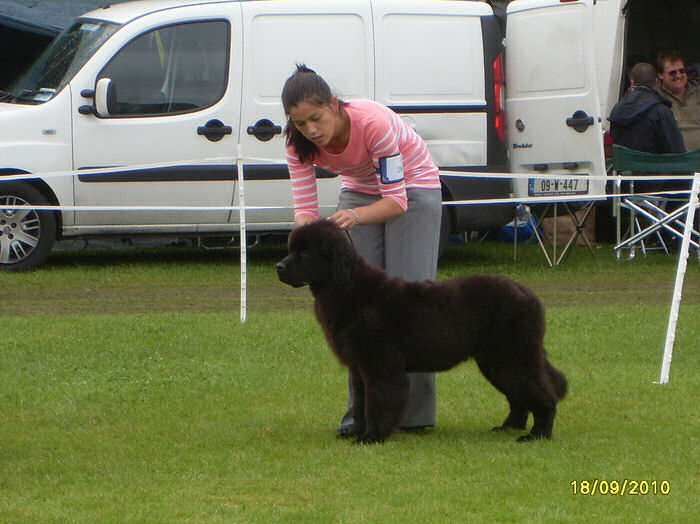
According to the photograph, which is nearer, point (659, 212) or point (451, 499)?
point (451, 499)

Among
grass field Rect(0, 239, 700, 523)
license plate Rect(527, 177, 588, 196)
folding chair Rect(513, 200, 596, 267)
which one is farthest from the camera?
folding chair Rect(513, 200, 596, 267)

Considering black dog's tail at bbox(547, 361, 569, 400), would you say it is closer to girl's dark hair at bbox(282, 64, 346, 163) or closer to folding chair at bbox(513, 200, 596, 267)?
girl's dark hair at bbox(282, 64, 346, 163)

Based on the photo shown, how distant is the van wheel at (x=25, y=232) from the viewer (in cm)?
1085

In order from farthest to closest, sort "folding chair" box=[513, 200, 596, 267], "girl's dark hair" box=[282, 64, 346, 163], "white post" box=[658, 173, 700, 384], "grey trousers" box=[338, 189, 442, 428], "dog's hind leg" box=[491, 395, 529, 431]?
1. "folding chair" box=[513, 200, 596, 267]
2. "white post" box=[658, 173, 700, 384]
3. "dog's hind leg" box=[491, 395, 529, 431]
4. "grey trousers" box=[338, 189, 442, 428]
5. "girl's dark hair" box=[282, 64, 346, 163]

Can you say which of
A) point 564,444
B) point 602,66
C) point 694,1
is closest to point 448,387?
point 564,444

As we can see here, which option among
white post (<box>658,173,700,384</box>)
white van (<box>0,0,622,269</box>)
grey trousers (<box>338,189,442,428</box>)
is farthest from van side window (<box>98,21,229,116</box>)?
grey trousers (<box>338,189,442,428</box>)

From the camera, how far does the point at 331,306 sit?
533 centimetres

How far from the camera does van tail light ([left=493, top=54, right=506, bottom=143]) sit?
38.1ft

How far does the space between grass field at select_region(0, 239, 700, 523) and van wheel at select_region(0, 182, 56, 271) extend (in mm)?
770

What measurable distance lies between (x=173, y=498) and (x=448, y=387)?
2446mm

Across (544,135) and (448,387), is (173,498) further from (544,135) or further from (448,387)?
(544,135)

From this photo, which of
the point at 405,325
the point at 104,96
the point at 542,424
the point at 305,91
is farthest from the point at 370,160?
the point at 104,96

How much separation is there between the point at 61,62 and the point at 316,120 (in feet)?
22.1
